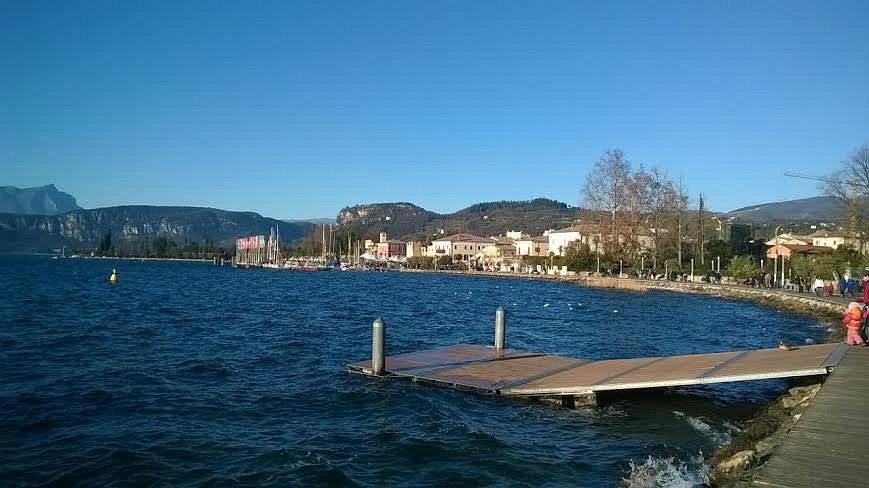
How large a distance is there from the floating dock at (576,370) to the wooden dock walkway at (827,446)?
2500 millimetres

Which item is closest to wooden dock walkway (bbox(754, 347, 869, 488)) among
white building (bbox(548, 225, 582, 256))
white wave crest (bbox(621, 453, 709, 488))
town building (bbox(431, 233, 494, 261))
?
white wave crest (bbox(621, 453, 709, 488))

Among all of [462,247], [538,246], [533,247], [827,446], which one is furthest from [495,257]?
[827,446]

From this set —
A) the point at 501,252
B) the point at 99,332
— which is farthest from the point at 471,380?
the point at 501,252

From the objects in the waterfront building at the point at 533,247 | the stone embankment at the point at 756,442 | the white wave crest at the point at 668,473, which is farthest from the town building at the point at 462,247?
the white wave crest at the point at 668,473

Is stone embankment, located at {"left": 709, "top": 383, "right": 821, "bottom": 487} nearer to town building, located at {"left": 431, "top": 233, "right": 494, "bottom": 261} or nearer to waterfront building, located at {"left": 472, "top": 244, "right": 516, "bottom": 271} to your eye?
waterfront building, located at {"left": 472, "top": 244, "right": 516, "bottom": 271}

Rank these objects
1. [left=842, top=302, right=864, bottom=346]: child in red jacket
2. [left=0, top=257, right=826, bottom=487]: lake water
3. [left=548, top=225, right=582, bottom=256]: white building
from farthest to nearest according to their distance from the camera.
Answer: [left=548, top=225, right=582, bottom=256]: white building, [left=842, top=302, right=864, bottom=346]: child in red jacket, [left=0, top=257, right=826, bottom=487]: lake water

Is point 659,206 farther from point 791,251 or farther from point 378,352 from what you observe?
point 378,352

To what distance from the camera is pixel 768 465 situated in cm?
718

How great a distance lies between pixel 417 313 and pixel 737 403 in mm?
24924

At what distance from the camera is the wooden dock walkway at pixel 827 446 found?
6.68m

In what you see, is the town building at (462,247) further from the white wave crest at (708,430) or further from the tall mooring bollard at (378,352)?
the white wave crest at (708,430)

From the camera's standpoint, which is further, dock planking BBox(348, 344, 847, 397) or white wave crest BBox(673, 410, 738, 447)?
dock planking BBox(348, 344, 847, 397)

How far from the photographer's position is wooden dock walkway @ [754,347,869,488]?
6.68 metres

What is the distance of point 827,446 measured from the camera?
7.88 m
